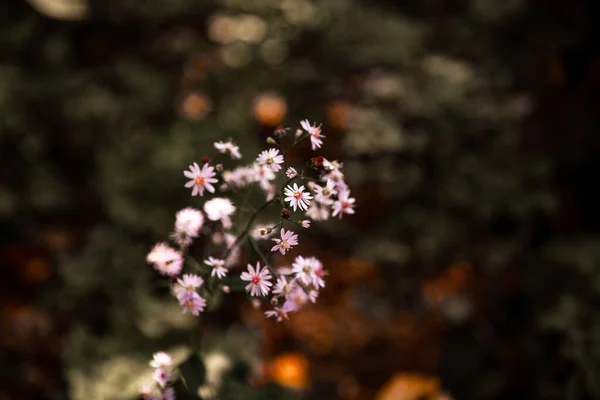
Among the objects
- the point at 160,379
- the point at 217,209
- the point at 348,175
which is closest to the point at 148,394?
the point at 160,379

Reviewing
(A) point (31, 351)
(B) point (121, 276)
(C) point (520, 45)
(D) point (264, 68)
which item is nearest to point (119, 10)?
(D) point (264, 68)

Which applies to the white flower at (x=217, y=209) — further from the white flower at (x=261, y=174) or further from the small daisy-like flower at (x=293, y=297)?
the small daisy-like flower at (x=293, y=297)

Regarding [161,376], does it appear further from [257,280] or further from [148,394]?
[257,280]

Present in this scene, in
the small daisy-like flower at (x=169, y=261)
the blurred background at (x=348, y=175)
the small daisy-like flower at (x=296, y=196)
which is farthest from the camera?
the blurred background at (x=348, y=175)

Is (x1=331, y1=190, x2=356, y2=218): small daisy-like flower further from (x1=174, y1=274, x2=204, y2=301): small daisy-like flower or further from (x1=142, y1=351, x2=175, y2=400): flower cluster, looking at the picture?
(x1=142, y1=351, x2=175, y2=400): flower cluster

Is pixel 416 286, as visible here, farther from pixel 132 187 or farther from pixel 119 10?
pixel 119 10

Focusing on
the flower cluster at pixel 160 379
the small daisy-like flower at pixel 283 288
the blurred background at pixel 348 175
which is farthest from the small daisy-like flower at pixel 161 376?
the blurred background at pixel 348 175
